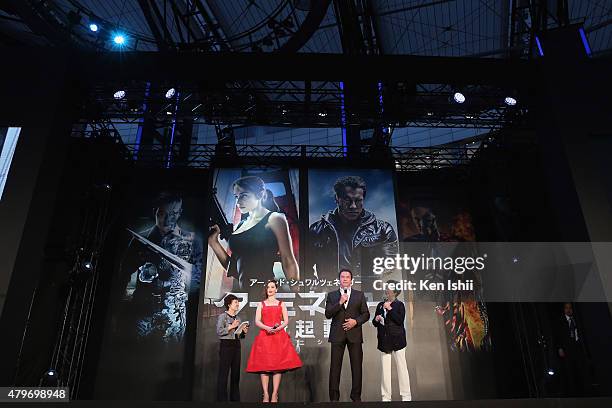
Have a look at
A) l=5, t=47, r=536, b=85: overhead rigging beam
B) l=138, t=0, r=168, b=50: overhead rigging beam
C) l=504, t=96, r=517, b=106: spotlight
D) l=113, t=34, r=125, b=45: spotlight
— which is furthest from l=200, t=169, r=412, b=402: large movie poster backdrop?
l=113, t=34, r=125, b=45: spotlight

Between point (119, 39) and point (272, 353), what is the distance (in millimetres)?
7412

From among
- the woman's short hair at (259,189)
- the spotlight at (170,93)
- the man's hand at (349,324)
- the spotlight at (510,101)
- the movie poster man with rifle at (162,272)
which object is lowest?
the man's hand at (349,324)

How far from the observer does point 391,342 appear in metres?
4.28

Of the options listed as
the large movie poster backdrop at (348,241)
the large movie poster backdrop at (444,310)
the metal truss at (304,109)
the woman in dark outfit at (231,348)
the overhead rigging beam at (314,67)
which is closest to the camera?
the woman in dark outfit at (231,348)

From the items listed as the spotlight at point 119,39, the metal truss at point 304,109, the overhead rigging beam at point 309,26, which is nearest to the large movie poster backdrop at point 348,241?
the metal truss at point 304,109

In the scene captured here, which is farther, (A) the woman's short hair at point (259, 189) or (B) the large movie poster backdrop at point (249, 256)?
(A) the woman's short hair at point (259, 189)

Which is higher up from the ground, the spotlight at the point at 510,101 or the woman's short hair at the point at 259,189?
the spotlight at the point at 510,101

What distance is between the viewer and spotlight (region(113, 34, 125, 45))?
8547 millimetres

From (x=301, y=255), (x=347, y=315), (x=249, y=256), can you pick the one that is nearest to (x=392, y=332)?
(x=347, y=315)

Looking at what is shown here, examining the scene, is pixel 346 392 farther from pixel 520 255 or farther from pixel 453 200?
pixel 453 200

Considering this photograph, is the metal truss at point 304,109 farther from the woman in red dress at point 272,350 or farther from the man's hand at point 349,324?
the man's hand at point 349,324

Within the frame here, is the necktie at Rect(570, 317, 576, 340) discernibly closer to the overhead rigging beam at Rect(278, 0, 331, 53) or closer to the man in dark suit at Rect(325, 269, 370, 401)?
the man in dark suit at Rect(325, 269, 370, 401)

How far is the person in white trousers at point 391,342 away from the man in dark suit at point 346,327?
0.30 metres

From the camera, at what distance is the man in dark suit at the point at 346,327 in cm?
394
